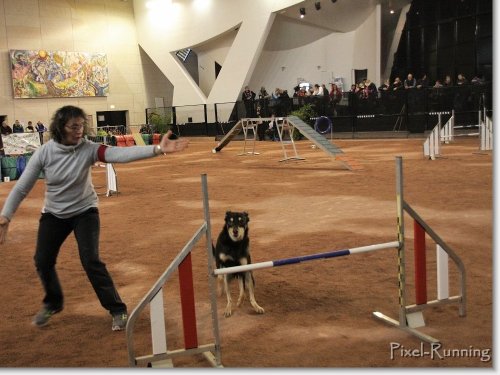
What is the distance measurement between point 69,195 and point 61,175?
0.54ft

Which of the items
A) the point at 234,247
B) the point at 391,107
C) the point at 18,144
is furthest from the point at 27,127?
the point at 234,247

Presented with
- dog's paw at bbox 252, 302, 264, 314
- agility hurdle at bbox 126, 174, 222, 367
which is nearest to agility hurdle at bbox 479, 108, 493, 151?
dog's paw at bbox 252, 302, 264, 314

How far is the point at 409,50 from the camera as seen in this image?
27.9 meters

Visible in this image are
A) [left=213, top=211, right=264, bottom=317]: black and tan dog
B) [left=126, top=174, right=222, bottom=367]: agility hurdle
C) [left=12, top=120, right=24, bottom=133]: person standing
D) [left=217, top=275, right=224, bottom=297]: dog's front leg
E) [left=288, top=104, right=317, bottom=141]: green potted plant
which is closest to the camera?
[left=126, top=174, right=222, bottom=367]: agility hurdle

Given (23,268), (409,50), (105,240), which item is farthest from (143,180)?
(409,50)

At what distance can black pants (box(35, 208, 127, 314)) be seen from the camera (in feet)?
12.9

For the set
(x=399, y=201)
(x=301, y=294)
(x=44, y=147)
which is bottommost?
(x=301, y=294)

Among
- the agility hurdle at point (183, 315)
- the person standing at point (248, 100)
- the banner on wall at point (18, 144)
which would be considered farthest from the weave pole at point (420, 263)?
the person standing at point (248, 100)

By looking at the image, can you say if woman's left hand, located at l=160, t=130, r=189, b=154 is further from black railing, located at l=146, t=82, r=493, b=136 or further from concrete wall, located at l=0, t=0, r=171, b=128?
concrete wall, located at l=0, t=0, r=171, b=128

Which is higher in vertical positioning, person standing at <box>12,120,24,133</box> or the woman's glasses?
person standing at <box>12,120,24,133</box>

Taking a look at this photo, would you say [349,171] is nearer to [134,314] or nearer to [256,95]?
[134,314]

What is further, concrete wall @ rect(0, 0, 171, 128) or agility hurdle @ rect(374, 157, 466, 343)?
concrete wall @ rect(0, 0, 171, 128)

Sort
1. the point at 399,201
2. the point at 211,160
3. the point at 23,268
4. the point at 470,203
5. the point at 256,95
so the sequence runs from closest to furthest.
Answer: the point at 399,201
the point at 23,268
the point at 470,203
the point at 211,160
the point at 256,95

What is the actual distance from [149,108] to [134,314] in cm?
3335
